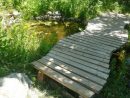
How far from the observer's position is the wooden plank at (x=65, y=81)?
5.53m

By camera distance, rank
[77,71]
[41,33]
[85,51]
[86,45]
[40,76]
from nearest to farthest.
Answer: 1. [77,71]
2. [40,76]
3. [85,51]
4. [86,45]
5. [41,33]

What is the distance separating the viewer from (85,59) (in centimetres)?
696

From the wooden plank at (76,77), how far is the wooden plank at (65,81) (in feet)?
0.26

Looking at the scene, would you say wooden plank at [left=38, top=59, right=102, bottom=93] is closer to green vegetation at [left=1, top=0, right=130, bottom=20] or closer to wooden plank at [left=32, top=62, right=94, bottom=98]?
wooden plank at [left=32, top=62, right=94, bottom=98]

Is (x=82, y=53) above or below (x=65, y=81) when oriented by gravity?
above

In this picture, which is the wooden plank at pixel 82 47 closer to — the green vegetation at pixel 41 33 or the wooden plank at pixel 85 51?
the wooden plank at pixel 85 51

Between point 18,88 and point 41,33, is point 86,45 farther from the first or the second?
point 18,88

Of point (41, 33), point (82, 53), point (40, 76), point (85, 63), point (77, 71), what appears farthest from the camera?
point (41, 33)

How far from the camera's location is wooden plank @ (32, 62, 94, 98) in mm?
5525

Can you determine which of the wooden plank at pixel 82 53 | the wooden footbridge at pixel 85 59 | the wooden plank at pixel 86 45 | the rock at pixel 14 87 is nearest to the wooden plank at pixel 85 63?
the wooden footbridge at pixel 85 59

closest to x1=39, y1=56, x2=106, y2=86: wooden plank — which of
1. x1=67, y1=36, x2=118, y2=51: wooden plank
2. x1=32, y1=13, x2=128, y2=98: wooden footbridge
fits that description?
x1=32, y1=13, x2=128, y2=98: wooden footbridge

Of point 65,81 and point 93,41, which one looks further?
point 93,41

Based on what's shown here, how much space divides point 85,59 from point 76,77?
996 millimetres

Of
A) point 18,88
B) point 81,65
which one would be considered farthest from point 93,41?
point 18,88
